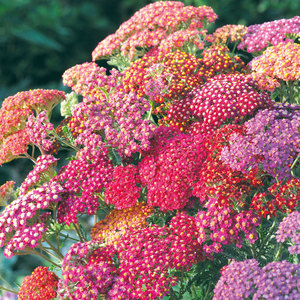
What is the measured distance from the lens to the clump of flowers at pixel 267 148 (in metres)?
2.70

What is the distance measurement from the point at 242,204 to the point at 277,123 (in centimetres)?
52

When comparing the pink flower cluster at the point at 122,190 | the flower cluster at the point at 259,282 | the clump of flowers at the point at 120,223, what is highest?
the pink flower cluster at the point at 122,190

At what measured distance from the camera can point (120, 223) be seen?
298cm

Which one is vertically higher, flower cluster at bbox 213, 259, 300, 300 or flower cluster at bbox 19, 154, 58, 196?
flower cluster at bbox 19, 154, 58, 196

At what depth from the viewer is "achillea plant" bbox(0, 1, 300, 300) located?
2588mm

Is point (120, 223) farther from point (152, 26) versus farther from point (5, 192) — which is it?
point (152, 26)

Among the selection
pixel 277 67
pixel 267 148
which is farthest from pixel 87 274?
pixel 277 67

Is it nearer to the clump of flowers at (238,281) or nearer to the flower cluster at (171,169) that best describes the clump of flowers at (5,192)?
the flower cluster at (171,169)

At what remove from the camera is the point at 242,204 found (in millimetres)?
2617

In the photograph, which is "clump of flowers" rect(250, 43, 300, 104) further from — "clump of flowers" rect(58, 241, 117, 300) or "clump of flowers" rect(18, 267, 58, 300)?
"clump of flowers" rect(18, 267, 58, 300)

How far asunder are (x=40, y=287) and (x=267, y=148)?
1474 mm

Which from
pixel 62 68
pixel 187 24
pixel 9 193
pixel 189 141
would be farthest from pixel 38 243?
pixel 62 68

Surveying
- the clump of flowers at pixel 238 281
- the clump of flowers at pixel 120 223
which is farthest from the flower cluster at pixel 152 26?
the clump of flowers at pixel 238 281

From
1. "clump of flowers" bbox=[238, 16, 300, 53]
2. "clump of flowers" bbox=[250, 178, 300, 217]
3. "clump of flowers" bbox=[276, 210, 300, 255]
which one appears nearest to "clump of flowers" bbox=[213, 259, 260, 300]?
"clump of flowers" bbox=[276, 210, 300, 255]
